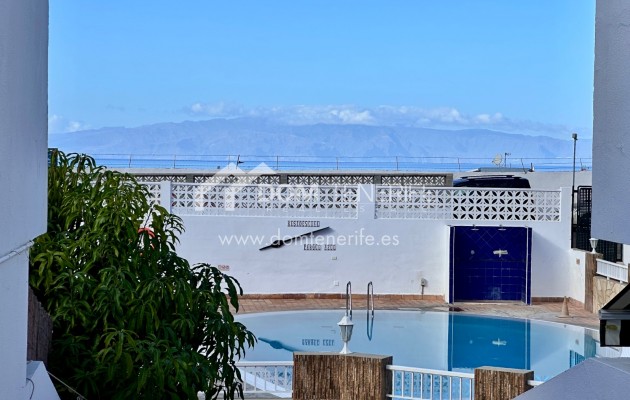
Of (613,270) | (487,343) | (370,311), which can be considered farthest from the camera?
(370,311)

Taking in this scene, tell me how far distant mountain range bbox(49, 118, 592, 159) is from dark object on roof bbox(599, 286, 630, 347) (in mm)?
123742

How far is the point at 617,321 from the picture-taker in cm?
240

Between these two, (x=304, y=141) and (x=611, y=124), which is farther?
(x=304, y=141)

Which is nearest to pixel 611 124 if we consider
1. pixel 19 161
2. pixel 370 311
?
pixel 19 161

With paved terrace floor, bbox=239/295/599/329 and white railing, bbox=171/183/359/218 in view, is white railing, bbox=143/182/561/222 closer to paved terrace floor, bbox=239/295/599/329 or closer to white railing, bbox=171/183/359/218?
white railing, bbox=171/183/359/218

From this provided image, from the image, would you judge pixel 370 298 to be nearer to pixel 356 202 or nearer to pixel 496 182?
pixel 356 202

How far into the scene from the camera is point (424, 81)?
262 ft

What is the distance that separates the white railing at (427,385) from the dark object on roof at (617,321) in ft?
17.3

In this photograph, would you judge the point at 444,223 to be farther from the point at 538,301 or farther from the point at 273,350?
the point at 273,350

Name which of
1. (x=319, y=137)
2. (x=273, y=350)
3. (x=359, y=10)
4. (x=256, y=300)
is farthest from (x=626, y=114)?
(x=319, y=137)

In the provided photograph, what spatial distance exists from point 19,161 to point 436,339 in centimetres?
1172

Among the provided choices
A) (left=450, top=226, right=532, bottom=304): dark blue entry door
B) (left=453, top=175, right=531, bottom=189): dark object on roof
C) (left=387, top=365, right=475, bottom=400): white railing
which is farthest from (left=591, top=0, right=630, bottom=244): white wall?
(left=453, top=175, right=531, bottom=189): dark object on roof

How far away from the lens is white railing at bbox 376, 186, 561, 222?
55.4 ft

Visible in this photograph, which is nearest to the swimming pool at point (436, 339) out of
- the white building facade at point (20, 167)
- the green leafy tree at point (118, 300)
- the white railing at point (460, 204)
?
the white railing at point (460, 204)
